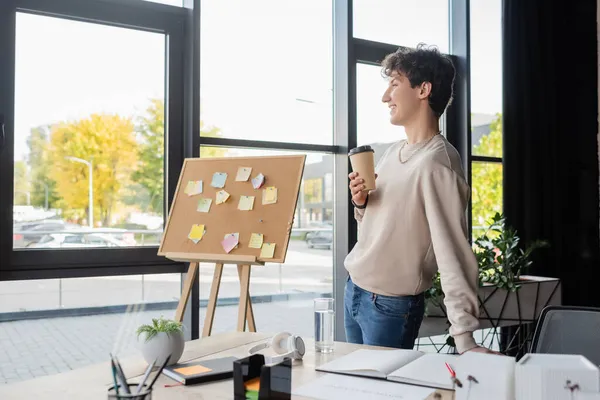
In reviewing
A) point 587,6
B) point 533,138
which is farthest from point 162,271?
point 587,6

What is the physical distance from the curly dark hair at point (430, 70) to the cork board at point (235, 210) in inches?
31.1

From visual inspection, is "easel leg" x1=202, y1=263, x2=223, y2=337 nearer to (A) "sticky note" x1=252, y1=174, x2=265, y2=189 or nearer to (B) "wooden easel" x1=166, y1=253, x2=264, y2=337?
(B) "wooden easel" x1=166, y1=253, x2=264, y2=337

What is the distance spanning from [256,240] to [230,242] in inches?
4.7

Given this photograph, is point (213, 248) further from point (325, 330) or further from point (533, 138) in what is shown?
point (533, 138)

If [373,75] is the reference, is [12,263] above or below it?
below

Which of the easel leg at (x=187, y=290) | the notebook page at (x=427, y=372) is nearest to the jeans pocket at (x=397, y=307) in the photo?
the notebook page at (x=427, y=372)

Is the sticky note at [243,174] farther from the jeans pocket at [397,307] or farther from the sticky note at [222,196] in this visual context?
the jeans pocket at [397,307]

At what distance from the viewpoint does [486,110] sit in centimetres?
417

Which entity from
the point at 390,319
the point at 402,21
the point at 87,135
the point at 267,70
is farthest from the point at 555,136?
the point at 87,135

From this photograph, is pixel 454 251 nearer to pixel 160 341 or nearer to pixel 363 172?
pixel 363 172

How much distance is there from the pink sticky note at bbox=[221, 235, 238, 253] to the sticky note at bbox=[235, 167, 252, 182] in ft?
0.88

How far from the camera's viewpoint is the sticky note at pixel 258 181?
2.59 metres

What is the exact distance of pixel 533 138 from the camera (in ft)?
13.4

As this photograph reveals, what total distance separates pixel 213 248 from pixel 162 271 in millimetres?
522
